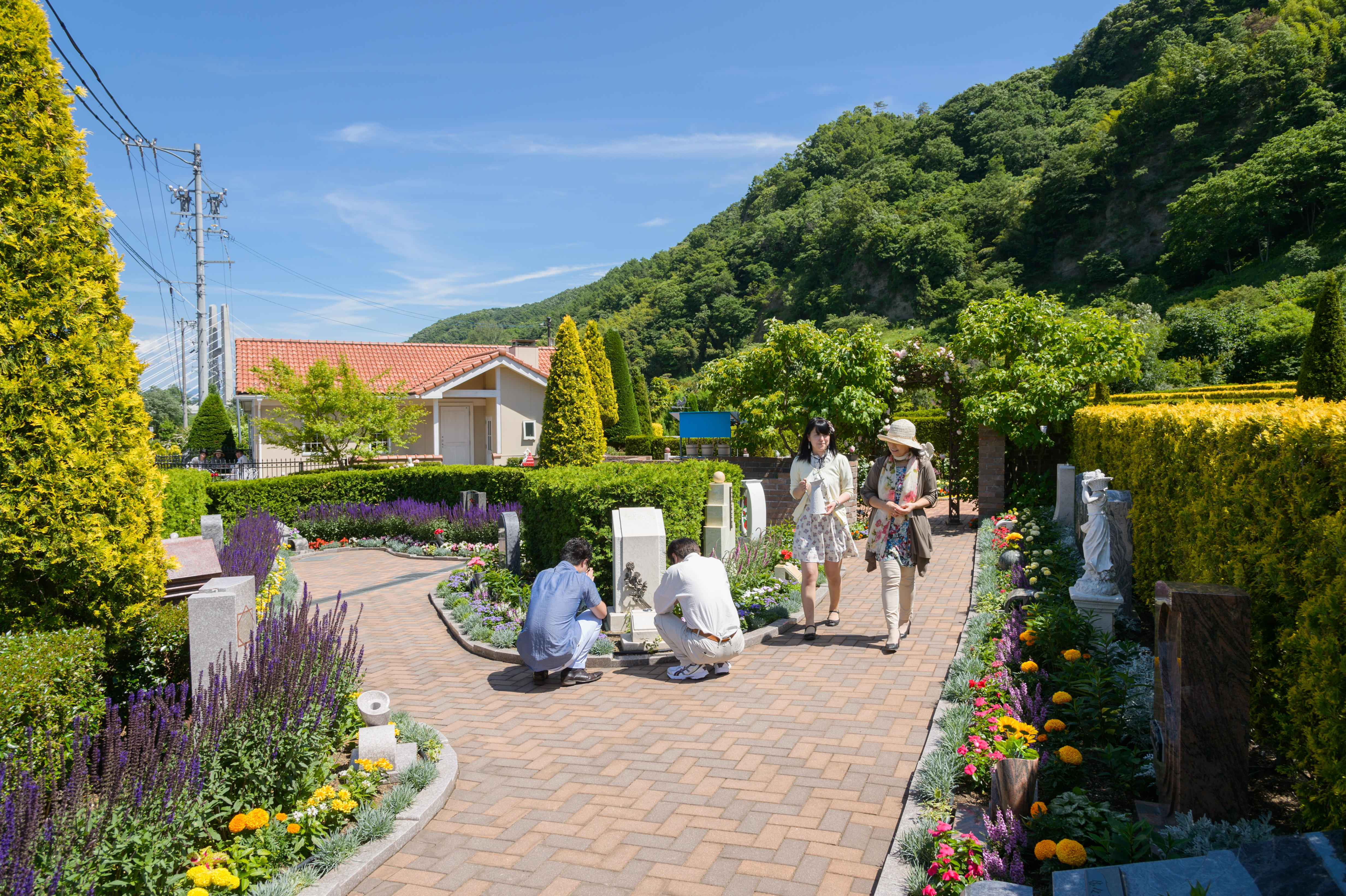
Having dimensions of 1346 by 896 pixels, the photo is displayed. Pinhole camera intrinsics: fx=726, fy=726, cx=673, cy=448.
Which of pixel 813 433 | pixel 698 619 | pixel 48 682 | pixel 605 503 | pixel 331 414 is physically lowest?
pixel 698 619

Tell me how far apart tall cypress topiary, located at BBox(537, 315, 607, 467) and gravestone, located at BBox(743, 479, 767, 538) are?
151 inches

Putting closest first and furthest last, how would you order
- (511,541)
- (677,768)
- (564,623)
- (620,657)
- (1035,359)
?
(677,768)
(564,623)
(620,657)
(511,541)
(1035,359)

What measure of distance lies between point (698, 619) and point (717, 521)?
9.28 ft

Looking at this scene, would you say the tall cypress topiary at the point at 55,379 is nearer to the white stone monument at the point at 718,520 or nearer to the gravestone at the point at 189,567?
the gravestone at the point at 189,567

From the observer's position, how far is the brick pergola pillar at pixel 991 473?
1287cm

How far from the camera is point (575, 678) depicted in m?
5.86

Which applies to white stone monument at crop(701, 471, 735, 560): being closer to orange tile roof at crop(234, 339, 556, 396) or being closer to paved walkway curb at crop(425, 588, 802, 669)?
paved walkway curb at crop(425, 588, 802, 669)

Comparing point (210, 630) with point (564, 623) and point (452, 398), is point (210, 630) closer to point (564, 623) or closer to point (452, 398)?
point (564, 623)

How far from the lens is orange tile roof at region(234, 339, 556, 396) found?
25953 mm

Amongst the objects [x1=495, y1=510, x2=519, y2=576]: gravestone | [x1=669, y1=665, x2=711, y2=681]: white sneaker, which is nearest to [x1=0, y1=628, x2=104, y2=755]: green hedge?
[x1=669, y1=665, x2=711, y2=681]: white sneaker

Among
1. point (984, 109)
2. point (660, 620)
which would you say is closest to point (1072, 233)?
point (984, 109)

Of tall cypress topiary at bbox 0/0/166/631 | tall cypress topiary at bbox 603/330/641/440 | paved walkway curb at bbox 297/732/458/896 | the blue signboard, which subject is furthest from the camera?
tall cypress topiary at bbox 603/330/641/440

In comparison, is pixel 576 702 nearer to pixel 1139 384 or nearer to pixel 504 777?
pixel 504 777

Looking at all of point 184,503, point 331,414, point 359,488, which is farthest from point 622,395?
point 184,503
